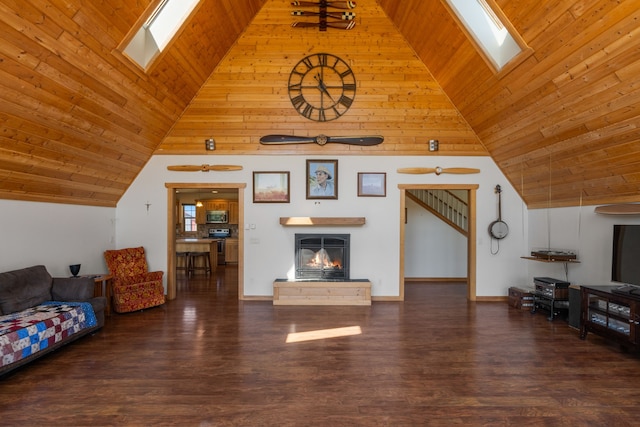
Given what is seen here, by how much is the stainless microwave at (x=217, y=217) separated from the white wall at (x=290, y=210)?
5.75 metres

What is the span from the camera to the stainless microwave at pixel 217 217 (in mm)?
12125

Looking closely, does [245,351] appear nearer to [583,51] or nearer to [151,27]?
[151,27]

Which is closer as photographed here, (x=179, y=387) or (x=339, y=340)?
(x=179, y=387)

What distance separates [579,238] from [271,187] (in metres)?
4.89

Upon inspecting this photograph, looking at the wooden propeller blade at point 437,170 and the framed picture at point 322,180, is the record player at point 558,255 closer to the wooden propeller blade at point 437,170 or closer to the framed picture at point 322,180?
the wooden propeller blade at point 437,170

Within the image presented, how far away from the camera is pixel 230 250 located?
35.1ft

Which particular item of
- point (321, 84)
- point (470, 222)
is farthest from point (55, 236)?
point (470, 222)

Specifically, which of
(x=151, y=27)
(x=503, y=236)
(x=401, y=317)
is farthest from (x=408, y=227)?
(x=151, y=27)

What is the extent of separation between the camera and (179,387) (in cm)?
305

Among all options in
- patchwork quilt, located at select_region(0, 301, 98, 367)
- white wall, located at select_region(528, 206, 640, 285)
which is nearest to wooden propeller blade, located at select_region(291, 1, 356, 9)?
white wall, located at select_region(528, 206, 640, 285)

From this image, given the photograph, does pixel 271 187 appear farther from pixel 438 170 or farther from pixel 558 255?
pixel 558 255

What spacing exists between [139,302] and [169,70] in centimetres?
342

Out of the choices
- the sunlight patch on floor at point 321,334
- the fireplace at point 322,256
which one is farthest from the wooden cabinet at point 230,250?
the sunlight patch on floor at point 321,334

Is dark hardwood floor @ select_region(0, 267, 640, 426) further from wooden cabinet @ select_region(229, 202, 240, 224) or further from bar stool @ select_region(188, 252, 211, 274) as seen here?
wooden cabinet @ select_region(229, 202, 240, 224)
